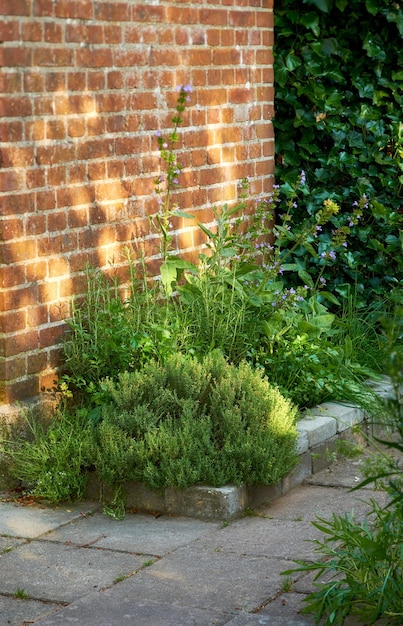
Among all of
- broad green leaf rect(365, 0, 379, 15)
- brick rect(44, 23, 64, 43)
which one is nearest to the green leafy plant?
brick rect(44, 23, 64, 43)

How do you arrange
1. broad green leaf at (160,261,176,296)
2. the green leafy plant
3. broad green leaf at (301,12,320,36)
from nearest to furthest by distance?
the green leafy plant, broad green leaf at (160,261,176,296), broad green leaf at (301,12,320,36)

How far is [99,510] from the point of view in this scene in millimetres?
4633

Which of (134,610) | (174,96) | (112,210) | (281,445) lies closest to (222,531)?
(281,445)

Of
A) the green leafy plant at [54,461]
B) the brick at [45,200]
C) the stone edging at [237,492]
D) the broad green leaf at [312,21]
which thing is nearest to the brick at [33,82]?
the brick at [45,200]

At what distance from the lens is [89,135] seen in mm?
5238

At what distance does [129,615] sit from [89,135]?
2556 millimetres

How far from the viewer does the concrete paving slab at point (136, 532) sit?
419 cm

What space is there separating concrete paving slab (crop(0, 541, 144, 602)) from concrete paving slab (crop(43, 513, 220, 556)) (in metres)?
0.09

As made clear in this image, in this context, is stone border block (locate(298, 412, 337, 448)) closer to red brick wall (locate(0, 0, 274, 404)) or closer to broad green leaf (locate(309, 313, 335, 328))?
broad green leaf (locate(309, 313, 335, 328))

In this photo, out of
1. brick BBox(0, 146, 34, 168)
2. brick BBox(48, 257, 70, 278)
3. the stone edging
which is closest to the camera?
the stone edging

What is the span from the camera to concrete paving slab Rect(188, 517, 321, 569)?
4.08m

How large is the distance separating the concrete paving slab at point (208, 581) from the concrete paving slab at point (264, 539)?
0.21ft

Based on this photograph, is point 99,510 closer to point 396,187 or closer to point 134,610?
point 134,610

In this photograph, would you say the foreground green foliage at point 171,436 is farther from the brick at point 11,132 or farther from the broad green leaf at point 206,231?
the brick at point 11,132
